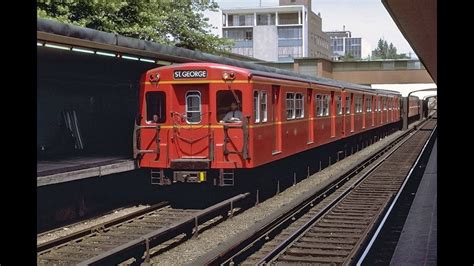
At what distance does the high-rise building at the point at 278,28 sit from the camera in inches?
215

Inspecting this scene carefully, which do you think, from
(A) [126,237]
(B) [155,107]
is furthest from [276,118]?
(A) [126,237]

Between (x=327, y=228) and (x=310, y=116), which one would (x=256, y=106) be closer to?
(x=327, y=228)

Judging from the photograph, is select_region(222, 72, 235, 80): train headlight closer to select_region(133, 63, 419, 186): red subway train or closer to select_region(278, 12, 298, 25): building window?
select_region(133, 63, 419, 186): red subway train

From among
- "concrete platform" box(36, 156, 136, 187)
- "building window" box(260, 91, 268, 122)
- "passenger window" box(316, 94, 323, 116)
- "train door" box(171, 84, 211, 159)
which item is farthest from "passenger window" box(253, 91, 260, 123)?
"passenger window" box(316, 94, 323, 116)

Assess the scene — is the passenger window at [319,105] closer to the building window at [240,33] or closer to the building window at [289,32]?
the building window at [289,32]

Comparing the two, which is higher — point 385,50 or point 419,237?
point 385,50

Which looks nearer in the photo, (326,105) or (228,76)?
(228,76)

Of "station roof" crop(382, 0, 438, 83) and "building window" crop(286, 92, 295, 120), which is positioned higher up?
"station roof" crop(382, 0, 438, 83)

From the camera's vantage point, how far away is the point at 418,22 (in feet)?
24.0

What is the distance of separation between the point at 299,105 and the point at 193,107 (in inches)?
153

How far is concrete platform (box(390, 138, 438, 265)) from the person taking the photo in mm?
5961

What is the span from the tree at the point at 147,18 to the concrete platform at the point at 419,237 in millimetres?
7577

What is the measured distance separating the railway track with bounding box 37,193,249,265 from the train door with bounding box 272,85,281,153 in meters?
1.43

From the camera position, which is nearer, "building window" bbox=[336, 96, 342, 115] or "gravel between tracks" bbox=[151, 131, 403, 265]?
"gravel between tracks" bbox=[151, 131, 403, 265]
